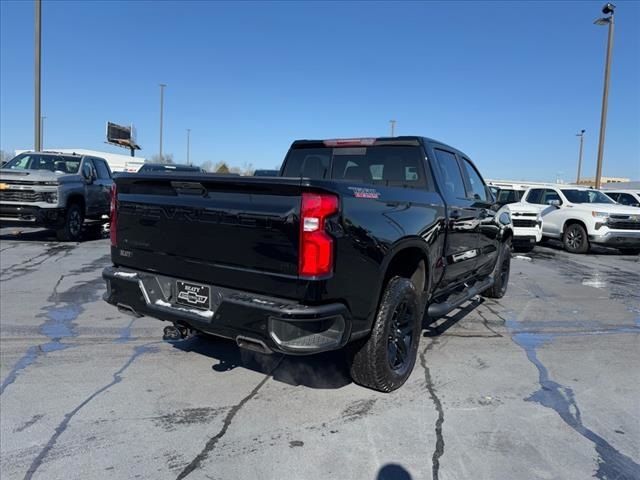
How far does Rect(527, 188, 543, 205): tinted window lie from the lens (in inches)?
607

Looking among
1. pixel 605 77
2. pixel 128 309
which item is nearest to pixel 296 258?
pixel 128 309

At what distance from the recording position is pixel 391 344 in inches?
155

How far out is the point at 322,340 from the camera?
308 centimetres

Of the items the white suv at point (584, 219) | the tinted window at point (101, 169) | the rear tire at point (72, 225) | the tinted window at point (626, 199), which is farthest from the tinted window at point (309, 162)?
the tinted window at point (626, 199)

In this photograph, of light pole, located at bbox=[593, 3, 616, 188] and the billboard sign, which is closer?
light pole, located at bbox=[593, 3, 616, 188]

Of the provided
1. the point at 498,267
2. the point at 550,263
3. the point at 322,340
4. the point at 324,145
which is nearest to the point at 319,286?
the point at 322,340

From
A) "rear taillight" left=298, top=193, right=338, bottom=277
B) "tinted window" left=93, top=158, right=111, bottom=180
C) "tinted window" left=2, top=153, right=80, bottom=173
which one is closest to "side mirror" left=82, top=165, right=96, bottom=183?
"tinted window" left=2, top=153, right=80, bottom=173

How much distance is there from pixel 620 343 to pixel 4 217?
11.7 m

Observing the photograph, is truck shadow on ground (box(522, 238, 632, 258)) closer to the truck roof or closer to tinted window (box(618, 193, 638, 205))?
tinted window (box(618, 193, 638, 205))

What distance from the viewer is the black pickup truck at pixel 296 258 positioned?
302cm

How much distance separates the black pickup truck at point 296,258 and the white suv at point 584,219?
10.4 m

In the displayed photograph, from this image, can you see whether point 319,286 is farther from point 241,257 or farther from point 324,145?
point 324,145

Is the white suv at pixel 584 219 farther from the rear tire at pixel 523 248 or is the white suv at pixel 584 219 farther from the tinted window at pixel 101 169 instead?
the tinted window at pixel 101 169

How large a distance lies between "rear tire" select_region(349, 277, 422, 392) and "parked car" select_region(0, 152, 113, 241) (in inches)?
388
